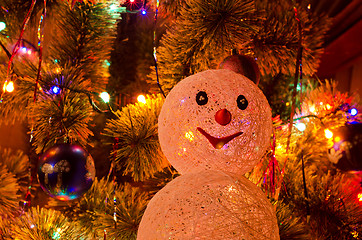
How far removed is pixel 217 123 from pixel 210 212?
0.38ft

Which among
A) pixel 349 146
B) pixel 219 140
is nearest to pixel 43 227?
pixel 219 140

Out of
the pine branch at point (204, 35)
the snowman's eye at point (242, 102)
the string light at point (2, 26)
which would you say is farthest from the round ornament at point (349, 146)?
the string light at point (2, 26)

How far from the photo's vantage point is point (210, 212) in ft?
1.19

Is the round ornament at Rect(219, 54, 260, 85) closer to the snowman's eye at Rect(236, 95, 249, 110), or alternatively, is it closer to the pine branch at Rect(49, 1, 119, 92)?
the snowman's eye at Rect(236, 95, 249, 110)

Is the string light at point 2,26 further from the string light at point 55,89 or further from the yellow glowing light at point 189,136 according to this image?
the yellow glowing light at point 189,136

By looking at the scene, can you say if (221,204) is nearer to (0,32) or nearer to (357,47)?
(0,32)

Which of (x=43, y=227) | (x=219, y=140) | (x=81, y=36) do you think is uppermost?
(x=81, y=36)

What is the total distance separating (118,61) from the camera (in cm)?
94

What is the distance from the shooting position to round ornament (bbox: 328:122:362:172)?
106 cm

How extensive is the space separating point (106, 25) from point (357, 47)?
154cm

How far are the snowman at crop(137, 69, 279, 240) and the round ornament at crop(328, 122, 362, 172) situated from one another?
719 millimetres

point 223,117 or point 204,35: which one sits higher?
point 204,35

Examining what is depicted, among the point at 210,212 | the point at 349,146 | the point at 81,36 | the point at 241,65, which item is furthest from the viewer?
the point at 349,146

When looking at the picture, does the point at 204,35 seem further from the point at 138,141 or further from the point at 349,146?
the point at 349,146
